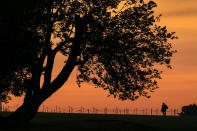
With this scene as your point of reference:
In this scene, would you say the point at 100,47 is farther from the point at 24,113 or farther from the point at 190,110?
the point at 190,110

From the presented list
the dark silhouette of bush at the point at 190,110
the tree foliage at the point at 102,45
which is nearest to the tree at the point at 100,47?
the tree foliage at the point at 102,45

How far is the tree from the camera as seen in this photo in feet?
143

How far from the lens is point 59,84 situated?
43.7 meters

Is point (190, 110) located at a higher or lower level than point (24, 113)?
lower

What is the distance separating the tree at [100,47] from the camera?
4369cm

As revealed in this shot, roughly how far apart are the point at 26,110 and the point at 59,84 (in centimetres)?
420

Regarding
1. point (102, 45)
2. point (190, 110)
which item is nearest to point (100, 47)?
point (102, 45)

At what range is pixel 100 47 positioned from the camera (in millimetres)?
43750

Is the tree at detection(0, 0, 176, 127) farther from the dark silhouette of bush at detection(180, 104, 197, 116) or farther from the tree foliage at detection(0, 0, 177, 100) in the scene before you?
the dark silhouette of bush at detection(180, 104, 197, 116)

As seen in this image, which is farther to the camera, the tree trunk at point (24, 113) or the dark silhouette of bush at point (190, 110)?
the dark silhouette of bush at point (190, 110)

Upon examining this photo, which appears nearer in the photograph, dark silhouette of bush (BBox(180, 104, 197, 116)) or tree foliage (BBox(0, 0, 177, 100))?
tree foliage (BBox(0, 0, 177, 100))

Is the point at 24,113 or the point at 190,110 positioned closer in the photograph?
the point at 24,113

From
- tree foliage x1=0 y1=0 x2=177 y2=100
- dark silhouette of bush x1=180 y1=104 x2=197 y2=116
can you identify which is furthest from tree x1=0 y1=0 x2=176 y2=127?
dark silhouette of bush x1=180 y1=104 x2=197 y2=116

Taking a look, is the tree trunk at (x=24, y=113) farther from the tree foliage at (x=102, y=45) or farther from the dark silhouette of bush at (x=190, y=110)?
the dark silhouette of bush at (x=190, y=110)
